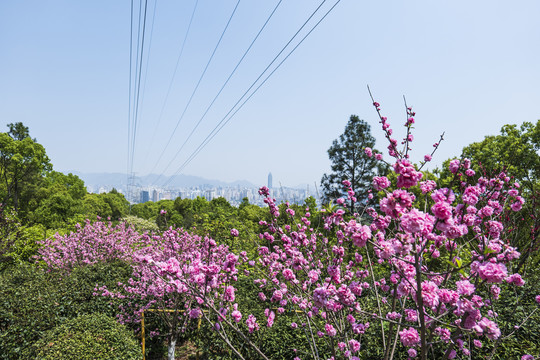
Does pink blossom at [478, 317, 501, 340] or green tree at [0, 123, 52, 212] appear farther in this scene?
green tree at [0, 123, 52, 212]

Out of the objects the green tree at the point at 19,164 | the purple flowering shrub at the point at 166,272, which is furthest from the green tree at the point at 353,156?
the green tree at the point at 19,164

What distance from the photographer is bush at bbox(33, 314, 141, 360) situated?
366cm

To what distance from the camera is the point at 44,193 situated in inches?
918

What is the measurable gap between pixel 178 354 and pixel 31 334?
9.22ft

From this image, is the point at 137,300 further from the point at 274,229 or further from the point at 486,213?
the point at 486,213

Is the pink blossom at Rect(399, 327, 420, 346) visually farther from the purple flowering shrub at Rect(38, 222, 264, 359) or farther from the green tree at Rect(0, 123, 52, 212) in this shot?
the green tree at Rect(0, 123, 52, 212)

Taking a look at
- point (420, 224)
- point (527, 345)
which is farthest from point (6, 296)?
point (527, 345)

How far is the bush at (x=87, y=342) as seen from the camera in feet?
12.0

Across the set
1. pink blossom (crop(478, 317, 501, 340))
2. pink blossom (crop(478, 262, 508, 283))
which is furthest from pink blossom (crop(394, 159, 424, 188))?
pink blossom (crop(478, 317, 501, 340))

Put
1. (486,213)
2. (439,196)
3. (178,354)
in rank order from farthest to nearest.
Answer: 1. (178,354)
2. (486,213)
3. (439,196)

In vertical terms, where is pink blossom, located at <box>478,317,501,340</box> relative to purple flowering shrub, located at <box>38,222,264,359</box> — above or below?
above

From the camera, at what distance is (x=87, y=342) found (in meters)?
3.85

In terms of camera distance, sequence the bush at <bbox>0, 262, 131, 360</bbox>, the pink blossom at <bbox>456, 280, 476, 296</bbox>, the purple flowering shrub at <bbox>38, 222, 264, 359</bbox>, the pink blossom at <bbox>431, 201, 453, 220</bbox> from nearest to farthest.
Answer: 1. the pink blossom at <bbox>431, 201, 453, 220</bbox>
2. the pink blossom at <bbox>456, 280, 476, 296</bbox>
3. the purple flowering shrub at <bbox>38, 222, 264, 359</bbox>
4. the bush at <bbox>0, 262, 131, 360</bbox>

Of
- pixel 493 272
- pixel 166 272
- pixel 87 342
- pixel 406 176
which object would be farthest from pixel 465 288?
pixel 87 342
